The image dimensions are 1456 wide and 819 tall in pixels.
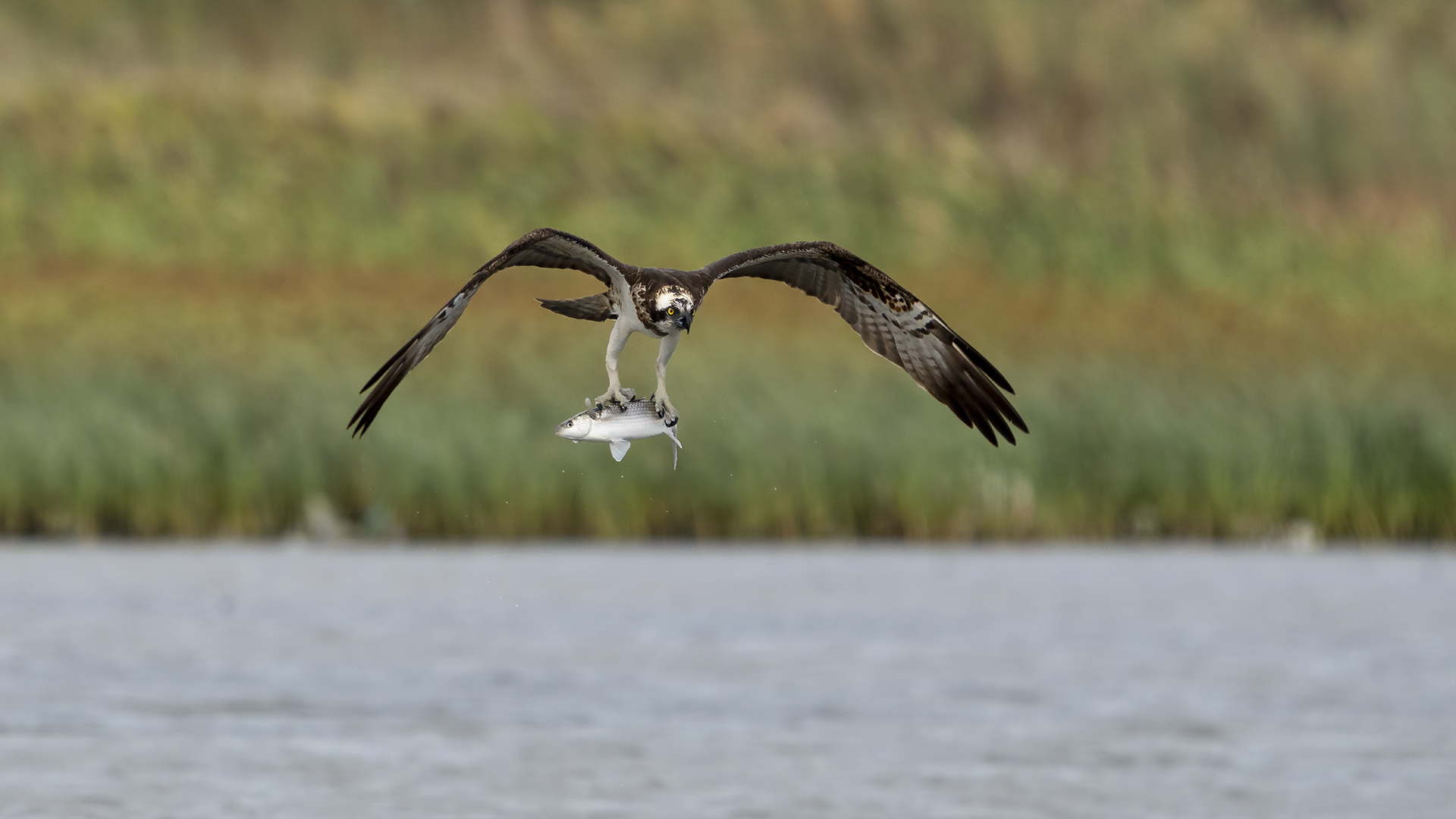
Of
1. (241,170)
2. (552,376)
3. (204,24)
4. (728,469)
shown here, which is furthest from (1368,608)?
(204,24)

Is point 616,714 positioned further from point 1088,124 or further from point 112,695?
point 1088,124

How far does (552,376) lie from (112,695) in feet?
26.5

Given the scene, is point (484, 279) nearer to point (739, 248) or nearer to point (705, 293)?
point (705, 293)

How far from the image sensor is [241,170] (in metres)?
36.9

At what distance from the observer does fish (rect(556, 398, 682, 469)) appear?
9.62 metres

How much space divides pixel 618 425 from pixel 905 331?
2.80m

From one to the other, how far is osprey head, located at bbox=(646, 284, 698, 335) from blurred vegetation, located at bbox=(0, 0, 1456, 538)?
1184 cm

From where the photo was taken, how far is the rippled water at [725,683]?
14.0 meters

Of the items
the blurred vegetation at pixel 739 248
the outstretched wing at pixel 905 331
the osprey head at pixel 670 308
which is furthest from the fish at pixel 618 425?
the blurred vegetation at pixel 739 248

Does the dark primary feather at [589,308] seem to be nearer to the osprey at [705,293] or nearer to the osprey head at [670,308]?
the osprey at [705,293]

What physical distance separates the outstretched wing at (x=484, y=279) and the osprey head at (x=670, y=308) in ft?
0.69

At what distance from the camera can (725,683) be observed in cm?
1733

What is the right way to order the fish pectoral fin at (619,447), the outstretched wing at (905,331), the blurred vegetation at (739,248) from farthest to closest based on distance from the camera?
the blurred vegetation at (739,248) < the outstretched wing at (905,331) < the fish pectoral fin at (619,447)

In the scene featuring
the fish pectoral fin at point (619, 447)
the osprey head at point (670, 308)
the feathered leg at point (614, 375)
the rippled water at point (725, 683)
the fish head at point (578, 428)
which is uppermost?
the osprey head at point (670, 308)
